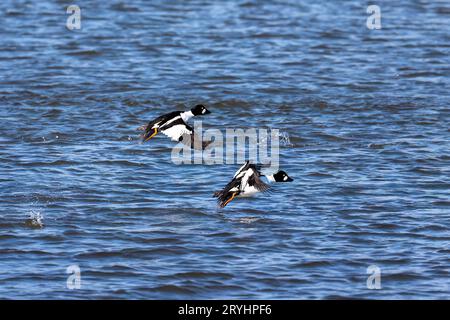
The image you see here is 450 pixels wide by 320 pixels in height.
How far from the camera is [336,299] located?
363 inches

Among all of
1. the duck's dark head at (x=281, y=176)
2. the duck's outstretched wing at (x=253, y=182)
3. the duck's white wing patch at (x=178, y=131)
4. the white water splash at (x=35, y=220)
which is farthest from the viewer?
the duck's white wing patch at (x=178, y=131)

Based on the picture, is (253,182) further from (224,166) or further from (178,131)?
(224,166)

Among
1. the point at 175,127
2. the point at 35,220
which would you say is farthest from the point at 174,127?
the point at 35,220

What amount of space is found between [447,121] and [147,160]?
17.1 ft

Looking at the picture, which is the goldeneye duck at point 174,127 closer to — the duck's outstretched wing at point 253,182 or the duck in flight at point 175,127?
the duck in flight at point 175,127

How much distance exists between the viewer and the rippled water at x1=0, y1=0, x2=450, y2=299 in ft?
32.6

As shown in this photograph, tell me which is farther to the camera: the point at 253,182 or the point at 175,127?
the point at 175,127

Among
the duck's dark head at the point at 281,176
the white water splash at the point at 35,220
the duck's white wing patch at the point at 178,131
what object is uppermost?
the duck's white wing patch at the point at 178,131

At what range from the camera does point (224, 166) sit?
13.8m

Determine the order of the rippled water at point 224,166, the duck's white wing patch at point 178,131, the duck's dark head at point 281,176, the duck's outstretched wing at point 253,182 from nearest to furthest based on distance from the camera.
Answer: the rippled water at point 224,166 → the duck's outstretched wing at point 253,182 → the duck's dark head at point 281,176 → the duck's white wing patch at point 178,131

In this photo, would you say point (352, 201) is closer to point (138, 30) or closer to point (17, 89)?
point (17, 89)

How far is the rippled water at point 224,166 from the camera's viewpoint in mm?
9945

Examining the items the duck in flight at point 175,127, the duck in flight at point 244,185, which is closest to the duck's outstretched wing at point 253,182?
the duck in flight at point 244,185
